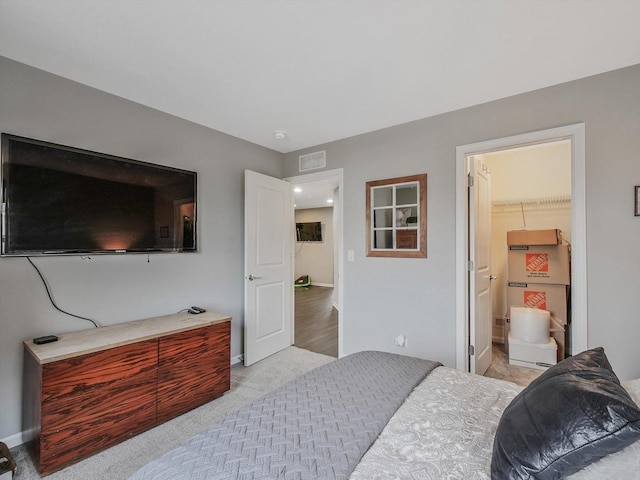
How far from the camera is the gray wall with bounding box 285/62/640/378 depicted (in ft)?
6.60

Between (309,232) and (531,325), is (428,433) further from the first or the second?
(309,232)

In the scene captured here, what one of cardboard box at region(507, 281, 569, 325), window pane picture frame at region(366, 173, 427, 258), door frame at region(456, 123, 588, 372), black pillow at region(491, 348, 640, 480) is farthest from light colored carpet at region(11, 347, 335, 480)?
cardboard box at region(507, 281, 569, 325)

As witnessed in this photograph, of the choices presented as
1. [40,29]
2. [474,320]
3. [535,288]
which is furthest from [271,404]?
[535,288]

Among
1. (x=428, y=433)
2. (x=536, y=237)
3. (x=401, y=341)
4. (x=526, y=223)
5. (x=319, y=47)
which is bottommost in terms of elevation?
(x=401, y=341)

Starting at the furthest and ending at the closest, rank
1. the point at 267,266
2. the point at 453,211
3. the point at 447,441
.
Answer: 1. the point at 267,266
2. the point at 453,211
3. the point at 447,441

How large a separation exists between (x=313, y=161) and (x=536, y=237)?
103 inches

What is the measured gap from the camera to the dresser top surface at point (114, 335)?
1737 mm

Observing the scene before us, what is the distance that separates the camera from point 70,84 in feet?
7.08

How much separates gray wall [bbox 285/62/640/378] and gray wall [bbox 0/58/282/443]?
3.67 ft

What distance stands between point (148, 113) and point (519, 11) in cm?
272

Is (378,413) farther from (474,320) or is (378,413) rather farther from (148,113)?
(148,113)

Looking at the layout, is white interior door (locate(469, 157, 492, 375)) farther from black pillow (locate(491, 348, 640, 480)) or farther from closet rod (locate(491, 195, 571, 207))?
black pillow (locate(491, 348, 640, 480))

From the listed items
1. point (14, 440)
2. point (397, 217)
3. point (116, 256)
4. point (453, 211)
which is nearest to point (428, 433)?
point (453, 211)

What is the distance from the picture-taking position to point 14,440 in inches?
75.3
